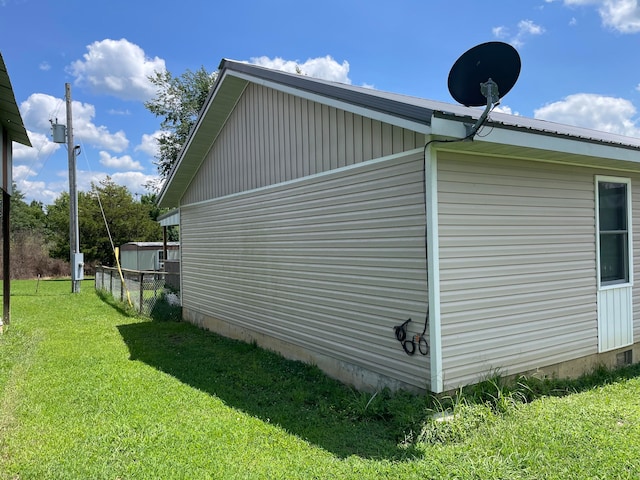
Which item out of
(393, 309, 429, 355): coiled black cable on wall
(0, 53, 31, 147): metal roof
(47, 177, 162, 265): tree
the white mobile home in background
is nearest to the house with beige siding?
(393, 309, 429, 355): coiled black cable on wall

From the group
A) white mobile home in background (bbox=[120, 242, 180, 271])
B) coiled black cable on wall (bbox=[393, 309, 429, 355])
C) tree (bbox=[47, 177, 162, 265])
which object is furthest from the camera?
tree (bbox=[47, 177, 162, 265])

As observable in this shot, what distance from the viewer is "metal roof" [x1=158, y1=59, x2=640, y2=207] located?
3.65 meters

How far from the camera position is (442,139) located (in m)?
3.76

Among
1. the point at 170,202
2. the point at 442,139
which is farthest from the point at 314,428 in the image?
the point at 170,202

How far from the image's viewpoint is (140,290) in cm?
1045

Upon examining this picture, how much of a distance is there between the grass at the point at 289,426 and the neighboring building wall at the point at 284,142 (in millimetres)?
2532

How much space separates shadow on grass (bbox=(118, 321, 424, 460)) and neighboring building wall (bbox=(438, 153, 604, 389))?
28.4 inches

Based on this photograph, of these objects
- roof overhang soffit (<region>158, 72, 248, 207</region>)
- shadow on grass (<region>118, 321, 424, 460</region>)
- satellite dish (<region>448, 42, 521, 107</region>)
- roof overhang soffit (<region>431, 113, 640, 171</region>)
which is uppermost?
roof overhang soffit (<region>158, 72, 248, 207</region>)

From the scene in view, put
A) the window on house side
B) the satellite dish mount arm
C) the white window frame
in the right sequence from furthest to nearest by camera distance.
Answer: the window on house side < the white window frame < the satellite dish mount arm

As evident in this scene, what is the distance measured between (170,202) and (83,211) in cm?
1958

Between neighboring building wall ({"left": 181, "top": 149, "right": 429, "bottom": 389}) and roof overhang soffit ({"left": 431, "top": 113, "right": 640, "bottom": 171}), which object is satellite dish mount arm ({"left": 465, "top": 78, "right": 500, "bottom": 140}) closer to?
roof overhang soffit ({"left": 431, "top": 113, "right": 640, "bottom": 171})

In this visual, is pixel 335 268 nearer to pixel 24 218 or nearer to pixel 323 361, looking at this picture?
pixel 323 361

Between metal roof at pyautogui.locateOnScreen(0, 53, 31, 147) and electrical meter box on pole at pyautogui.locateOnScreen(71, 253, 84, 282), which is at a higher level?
metal roof at pyautogui.locateOnScreen(0, 53, 31, 147)

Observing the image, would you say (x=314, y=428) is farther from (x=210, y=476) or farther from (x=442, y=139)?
(x=442, y=139)
